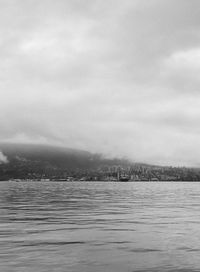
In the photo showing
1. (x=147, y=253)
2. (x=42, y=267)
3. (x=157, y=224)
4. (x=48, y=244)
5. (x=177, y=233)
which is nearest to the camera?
(x=42, y=267)

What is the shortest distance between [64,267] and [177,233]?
16.0 metres

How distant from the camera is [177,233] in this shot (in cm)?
3588

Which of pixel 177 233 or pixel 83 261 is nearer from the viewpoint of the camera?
pixel 83 261

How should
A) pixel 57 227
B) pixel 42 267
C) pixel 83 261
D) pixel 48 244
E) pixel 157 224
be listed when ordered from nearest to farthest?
pixel 42 267, pixel 83 261, pixel 48 244, pixel 57 227, pixel 157 224

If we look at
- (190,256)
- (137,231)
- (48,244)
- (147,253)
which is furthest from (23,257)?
(137,231)

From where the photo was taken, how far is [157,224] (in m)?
43.1

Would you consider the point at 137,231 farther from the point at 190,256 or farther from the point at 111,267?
the point at 111,267

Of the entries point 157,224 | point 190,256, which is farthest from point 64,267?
point 157,224

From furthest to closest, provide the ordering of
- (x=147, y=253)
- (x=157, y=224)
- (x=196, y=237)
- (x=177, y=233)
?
(x=157, y=224) < (x=177, y=233) < (x=196, y=237) < (x=147, y=253)

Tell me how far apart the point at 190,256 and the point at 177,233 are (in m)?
10.4

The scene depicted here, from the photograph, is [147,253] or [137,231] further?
[137,231]

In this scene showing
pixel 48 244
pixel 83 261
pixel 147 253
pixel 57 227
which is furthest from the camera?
pixel 57 227

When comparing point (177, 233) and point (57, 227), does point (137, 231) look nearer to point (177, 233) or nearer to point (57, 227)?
point (177, 233)

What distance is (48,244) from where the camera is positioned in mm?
29734
